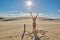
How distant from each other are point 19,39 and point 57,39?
9.40ft

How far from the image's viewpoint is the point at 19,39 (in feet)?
32.2

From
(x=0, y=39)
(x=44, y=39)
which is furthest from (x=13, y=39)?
(x=44, y=39)

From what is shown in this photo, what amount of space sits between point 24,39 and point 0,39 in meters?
2.01

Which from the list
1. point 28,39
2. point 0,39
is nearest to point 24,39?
point 28,39

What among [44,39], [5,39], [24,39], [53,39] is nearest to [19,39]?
[24,39]

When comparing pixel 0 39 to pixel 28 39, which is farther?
pixel 0 39

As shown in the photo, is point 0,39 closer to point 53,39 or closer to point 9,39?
point 9,39

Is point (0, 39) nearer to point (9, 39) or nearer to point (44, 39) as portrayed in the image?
point (9, 39)

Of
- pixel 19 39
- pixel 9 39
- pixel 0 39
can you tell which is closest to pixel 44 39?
pixel 19 39

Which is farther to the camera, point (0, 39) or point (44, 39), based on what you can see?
point (0, 39)

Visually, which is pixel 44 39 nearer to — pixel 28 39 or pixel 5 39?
pixel 28 39

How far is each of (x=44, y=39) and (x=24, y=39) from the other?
145 centimetres

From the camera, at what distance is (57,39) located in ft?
33.1

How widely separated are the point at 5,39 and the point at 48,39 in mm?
3246
